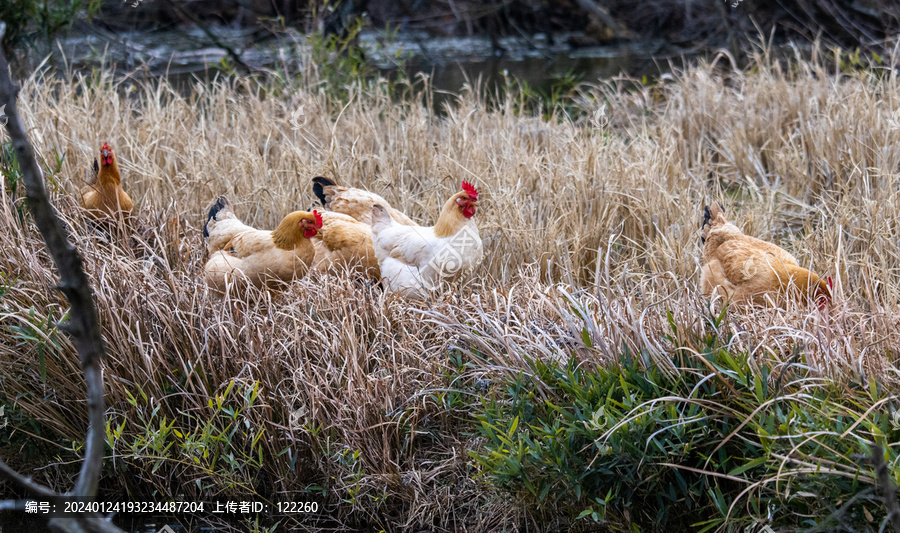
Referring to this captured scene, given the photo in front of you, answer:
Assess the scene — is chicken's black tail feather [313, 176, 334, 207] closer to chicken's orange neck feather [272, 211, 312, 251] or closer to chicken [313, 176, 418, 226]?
chicken [313, 176, 418, 226]

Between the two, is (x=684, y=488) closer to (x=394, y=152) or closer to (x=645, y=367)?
(x=645, y=367)

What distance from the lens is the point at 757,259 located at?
307cm

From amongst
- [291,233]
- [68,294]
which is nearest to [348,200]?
[291,233]

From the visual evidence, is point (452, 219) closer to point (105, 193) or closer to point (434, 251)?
point (434, 251)

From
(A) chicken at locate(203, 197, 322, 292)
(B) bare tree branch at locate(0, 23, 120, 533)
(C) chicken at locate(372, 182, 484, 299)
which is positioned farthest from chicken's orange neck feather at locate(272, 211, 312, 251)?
(B) bare tree branch at locate(0, 23, 120, 533)

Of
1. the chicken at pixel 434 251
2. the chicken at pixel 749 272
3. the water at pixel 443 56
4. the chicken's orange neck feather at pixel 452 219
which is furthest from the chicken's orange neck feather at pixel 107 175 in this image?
the water at pixel 443 56

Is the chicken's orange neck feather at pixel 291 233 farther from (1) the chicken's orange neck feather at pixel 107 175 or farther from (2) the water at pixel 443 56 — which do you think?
(2) the water at pixel 443 56

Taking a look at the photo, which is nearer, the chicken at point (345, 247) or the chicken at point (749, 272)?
the chicken at point (749, 272)

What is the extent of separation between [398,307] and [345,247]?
613 mm

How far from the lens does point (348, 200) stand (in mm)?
3844

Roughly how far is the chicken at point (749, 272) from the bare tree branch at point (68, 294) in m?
2.35

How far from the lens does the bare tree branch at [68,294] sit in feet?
2.84

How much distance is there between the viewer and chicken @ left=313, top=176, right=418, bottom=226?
12.6 feet

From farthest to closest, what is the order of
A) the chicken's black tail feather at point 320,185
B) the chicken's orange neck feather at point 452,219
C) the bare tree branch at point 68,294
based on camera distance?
the chicken's black tail feather at point 320,185
the chicken's orange neck feather at point 452,219
the bare tree branch at point 68,294
